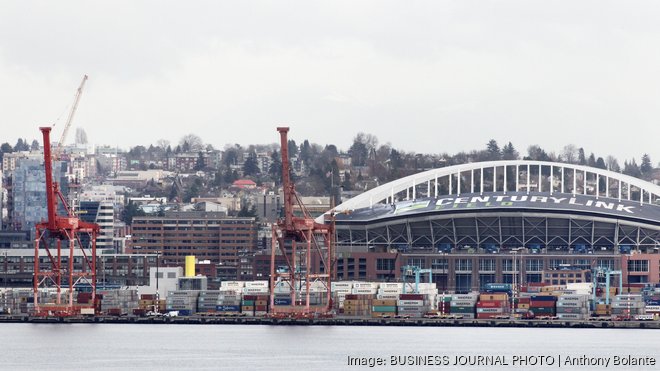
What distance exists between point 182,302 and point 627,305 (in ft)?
124

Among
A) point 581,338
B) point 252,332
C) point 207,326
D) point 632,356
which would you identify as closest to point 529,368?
point 632,356

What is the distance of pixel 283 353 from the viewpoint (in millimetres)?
136500

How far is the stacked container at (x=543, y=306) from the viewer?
181m

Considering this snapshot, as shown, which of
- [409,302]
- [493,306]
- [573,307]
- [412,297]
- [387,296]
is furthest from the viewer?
[387,296]

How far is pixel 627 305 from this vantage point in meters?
181

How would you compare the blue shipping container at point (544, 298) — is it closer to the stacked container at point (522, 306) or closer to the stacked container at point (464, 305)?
the stacked container at point (522, 306)

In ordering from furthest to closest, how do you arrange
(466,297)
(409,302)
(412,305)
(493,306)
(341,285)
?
(341,285)
(466,297)
(409,302)
(412,305)
(493,306)

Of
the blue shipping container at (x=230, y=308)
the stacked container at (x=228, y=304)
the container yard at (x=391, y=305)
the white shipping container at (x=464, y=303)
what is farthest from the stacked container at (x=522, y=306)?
the stacked container at (x=228, y=304)

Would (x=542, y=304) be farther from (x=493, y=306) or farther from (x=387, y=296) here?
(x=387, y=296)

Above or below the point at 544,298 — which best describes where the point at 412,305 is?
below

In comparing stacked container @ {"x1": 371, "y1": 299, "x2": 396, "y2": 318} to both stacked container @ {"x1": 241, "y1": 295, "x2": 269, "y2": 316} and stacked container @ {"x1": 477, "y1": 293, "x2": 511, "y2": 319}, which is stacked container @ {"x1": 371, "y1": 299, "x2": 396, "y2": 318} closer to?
stacked container @ {"x1": 477, "y1": 293, "x2": 511, "y2": 319}

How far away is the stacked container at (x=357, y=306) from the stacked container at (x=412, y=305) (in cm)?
295

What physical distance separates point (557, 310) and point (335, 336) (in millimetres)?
30163

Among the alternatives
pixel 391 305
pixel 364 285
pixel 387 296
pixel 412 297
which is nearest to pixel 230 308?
pixel 387 296
